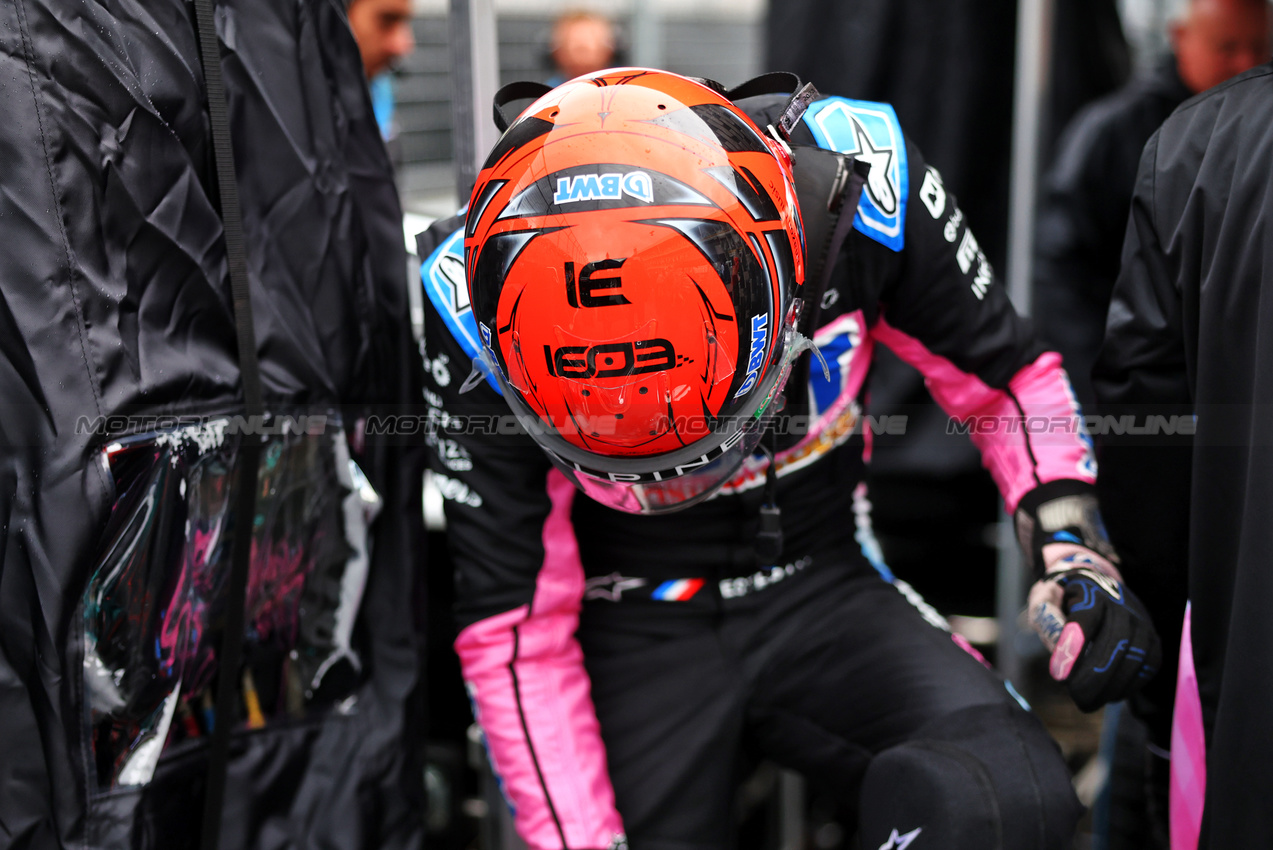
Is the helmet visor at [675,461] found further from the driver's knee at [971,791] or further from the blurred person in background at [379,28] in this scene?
the blurred person in background at [379,28]

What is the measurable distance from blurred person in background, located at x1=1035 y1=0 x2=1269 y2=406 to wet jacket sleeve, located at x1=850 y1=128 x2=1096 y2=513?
1447mm

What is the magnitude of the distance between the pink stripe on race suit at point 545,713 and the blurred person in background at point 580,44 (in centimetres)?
254

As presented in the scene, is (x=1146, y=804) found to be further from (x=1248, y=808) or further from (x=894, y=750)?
(x=894, y=750)

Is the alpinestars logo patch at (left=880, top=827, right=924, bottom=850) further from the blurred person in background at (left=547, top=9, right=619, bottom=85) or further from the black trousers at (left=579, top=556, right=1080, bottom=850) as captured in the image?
the blurred person in background at (left=547, top=9, right=619, bottom=85)

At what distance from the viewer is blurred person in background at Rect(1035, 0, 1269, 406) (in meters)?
2.43

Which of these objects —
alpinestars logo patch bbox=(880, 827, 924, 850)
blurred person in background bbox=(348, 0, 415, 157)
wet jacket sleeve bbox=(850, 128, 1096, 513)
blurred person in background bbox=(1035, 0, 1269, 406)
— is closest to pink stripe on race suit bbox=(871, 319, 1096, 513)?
wet jacket sleeve bbox=(850, 128, 1096, 513)

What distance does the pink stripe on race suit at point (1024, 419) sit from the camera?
118cm

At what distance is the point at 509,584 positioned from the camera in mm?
1154

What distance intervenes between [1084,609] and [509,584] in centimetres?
64

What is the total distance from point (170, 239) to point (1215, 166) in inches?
41.3

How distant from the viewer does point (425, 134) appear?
4.12m

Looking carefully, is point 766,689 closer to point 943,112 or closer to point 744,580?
point 744,580

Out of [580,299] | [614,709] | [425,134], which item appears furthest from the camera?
[425,134]

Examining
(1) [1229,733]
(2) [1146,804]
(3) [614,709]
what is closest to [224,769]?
(3) [614,709]
